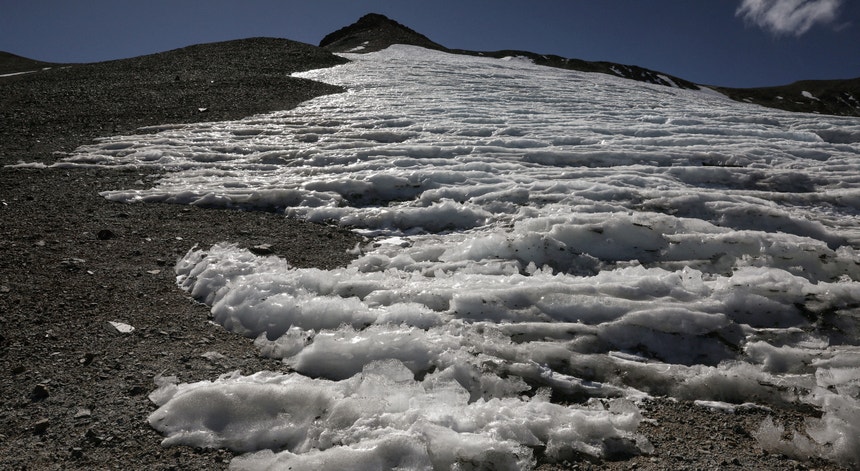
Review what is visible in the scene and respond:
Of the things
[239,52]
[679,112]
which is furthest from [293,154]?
[239,52]

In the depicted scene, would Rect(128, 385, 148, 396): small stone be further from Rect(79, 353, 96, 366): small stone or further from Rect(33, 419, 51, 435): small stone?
Rect(79, 353, 96, 366): small stone

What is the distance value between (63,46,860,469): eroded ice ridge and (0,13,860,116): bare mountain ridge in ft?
72.3

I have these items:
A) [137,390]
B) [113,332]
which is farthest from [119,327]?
[137,390]

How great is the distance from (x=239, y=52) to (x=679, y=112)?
2271 centimetres

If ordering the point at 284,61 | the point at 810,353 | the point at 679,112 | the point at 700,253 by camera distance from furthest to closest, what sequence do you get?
the point at 284,61 → the point at 679,112 → the point at 700,253 → the point at 810,353

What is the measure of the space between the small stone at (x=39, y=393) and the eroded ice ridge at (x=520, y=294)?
686 mm

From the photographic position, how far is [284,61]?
24281mm

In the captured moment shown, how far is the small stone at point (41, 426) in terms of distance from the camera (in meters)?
2.56

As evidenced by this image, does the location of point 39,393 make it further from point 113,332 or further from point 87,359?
point 113,332

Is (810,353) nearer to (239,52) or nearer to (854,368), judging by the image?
(854,368)

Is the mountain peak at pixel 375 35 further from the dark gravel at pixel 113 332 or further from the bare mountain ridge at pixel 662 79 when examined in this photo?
the dark gravel at pixel 113 332

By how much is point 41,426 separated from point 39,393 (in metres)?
0.35

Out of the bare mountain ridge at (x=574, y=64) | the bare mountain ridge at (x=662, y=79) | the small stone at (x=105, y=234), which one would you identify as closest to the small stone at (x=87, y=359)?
the small stone at (x=105, y=234)

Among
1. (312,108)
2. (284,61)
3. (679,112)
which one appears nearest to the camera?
(679,112)
